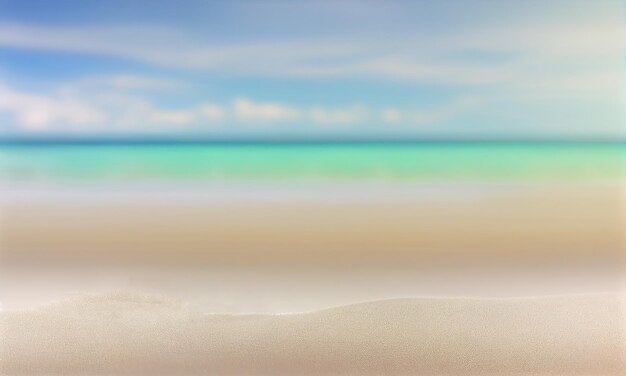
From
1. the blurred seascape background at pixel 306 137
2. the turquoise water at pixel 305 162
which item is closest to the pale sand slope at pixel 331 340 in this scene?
the blurred seascape background at pixel 306 137

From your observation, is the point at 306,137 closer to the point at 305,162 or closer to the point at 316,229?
the point at 305,162

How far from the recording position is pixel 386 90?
5.10 feet

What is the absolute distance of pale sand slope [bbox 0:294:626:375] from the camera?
1246mm

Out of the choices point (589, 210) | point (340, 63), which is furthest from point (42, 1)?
point (589, 210)

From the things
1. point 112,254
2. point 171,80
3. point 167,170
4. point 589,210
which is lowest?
point 112,254

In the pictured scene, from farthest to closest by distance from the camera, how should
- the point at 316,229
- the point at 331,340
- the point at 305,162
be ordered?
1. the point at 305,162
2. the point at 316,229
3. the point at 331,340

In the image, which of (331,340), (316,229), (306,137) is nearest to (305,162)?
(306,137)

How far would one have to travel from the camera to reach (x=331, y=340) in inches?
50.4

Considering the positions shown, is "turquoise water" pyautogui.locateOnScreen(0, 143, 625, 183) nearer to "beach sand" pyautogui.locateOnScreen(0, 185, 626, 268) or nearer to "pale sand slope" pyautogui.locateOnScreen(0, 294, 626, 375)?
"beach sand" pyautogui.locateOnScreen(0, 185, 626, 268)

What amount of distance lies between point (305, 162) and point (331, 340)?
602 millimetres

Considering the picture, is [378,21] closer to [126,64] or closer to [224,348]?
[126,64]

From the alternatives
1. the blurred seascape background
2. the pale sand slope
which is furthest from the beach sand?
the pale sand slope

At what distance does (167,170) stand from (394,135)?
640 millimetres

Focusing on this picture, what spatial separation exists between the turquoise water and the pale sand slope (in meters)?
0.40
